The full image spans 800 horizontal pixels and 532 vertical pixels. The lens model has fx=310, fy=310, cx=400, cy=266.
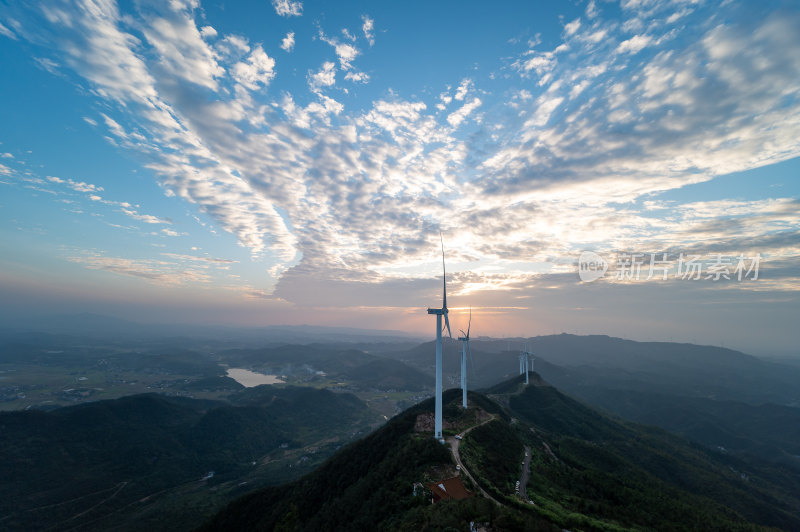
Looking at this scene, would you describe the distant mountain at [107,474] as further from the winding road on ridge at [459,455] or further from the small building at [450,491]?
the small building at [450,491]

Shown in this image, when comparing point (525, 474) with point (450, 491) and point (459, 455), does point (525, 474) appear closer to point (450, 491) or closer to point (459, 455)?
point (459, 455)

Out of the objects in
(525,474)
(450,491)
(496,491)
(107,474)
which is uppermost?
(450,491)

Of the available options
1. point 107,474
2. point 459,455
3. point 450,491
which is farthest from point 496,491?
point 107,474

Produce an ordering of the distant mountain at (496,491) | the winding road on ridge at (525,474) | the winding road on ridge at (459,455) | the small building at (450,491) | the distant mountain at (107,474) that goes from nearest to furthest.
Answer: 1. the distant mountain at (496,491)
2. the small building at (450,491)
3. the winding road on ridge at (459,455)
4. the winding road on ridge at (525,474)
5. the distant mountain at (107,474)

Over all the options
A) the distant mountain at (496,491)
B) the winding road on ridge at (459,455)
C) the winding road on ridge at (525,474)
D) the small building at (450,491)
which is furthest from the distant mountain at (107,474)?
the winding road on ridge at (525,474)

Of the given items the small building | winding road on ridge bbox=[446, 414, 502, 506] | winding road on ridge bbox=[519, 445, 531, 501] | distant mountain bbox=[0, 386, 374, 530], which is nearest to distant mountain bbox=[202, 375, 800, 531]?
winding road on ridge bbox=[446, 414, 502, 506]

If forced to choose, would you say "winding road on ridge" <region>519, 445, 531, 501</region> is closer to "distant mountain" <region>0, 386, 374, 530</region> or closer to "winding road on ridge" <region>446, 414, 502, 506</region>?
"winding road on ridge" <region>446, 414, 502, 506</region>

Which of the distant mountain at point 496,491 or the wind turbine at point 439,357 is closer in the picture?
the distant mountain at point 496,491
